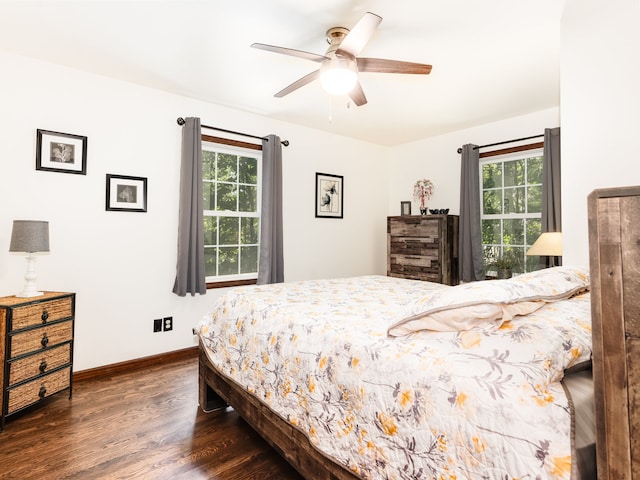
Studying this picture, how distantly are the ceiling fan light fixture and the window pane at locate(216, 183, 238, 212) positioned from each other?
6.67ft

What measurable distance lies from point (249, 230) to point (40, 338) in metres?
2.13

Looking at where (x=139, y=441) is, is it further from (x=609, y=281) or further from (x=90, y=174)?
(x=609, y=281)

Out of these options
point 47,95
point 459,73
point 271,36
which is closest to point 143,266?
point 47,95

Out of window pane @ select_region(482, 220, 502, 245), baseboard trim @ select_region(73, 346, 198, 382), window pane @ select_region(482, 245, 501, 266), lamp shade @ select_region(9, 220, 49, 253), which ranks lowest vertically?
baseboard trim @ select_region(73, 346, 198, 382)

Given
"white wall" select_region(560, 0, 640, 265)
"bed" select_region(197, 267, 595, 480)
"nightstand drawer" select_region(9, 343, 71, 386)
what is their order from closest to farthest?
"bed" select_region(197, 267, 595, 480) < "white wall" select_region(560, 0, 640, 265) < "nightstand drawer" select_region(9, 343, 71, 386)

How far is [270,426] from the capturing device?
5.74 feet

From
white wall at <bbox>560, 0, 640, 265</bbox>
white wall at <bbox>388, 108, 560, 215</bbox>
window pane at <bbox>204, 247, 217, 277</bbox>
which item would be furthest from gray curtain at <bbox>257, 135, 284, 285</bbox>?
white wall at <bbox>560, 0, 640, 265</bbox>

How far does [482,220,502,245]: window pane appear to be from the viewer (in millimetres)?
4207

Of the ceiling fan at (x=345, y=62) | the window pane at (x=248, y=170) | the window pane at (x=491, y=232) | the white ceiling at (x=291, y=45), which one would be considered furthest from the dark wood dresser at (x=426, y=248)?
the ceiling fan at (x=345, y=62)

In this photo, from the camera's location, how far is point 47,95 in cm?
282

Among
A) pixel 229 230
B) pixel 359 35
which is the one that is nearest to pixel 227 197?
pixel 229 230

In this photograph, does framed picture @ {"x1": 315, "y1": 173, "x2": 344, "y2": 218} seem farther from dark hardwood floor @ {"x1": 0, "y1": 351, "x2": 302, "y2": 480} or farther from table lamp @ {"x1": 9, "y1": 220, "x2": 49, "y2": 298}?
table lamp @ {"x1": 9, "y1": 220, "x2": 49, "y2": 298}

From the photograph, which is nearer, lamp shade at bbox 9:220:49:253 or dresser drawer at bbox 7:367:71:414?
dresser drawer at bbox 7:367:71:414

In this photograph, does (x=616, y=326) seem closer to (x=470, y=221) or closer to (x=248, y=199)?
(x=470, y=221)
